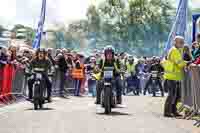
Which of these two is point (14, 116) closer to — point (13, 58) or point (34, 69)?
point (34, 69)

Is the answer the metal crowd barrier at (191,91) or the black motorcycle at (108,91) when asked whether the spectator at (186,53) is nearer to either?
the metal crowd barrier at (191,91)

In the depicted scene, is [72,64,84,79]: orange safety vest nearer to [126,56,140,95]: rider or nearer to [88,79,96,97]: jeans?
[88,79,96,97]: jeans

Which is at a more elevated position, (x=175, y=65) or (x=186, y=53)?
(x=186, y=53)

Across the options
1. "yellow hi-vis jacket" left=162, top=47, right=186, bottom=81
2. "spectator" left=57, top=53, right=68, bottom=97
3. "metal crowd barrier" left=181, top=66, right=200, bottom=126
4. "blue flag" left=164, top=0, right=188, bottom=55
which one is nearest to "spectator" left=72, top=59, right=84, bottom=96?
"spectator" left=57, top=53, right=68, bottom=97

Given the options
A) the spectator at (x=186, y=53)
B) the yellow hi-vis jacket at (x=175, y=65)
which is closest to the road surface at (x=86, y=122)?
the yellow hi-vis jacket at (x=175, y=65)

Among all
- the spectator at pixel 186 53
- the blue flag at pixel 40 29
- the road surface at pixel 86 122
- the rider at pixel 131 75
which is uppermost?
the blue flag at pixel 40 29

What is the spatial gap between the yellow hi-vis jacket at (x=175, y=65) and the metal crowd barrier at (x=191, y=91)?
26cm

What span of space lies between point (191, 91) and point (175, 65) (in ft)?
2.65

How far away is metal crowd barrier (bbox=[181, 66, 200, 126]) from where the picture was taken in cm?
1569

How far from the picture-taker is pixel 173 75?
16.9 m

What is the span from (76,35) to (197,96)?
74.5 metres

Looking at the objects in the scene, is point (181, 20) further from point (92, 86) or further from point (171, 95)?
point (171, 95)

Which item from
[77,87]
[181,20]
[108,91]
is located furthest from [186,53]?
[77,87]

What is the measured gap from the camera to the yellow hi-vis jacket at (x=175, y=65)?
16.7 metres
